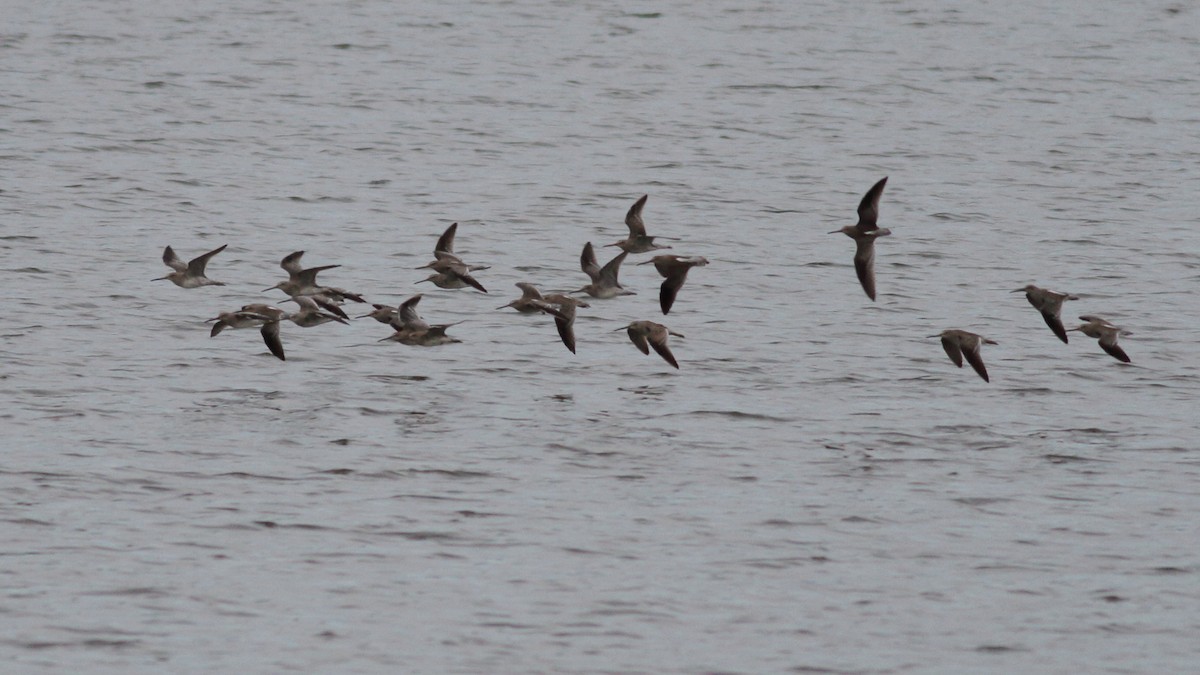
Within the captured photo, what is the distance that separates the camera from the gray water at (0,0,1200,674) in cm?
1438

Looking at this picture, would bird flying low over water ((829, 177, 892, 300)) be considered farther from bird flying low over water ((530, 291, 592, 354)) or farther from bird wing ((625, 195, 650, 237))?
bird flying low over water ((530, 291, 592, 354))

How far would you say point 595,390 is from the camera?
21.1m

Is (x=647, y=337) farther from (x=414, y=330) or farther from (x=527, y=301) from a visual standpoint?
(x=414, y=330)

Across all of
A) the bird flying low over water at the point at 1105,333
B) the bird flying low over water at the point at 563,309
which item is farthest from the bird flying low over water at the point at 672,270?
the bird flying low over water at the point at 1105,333

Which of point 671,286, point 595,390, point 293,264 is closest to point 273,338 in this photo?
point 293,264

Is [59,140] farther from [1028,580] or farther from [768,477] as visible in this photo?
[1028,580]

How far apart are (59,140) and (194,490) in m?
20.7

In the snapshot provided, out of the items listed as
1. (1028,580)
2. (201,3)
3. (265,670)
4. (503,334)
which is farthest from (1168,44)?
(265,670)

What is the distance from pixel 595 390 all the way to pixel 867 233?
10.9ft

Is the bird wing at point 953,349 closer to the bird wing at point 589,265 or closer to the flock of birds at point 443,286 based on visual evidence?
the flock of birds at point 443,286

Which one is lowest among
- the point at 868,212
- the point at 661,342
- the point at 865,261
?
the point at 661,342

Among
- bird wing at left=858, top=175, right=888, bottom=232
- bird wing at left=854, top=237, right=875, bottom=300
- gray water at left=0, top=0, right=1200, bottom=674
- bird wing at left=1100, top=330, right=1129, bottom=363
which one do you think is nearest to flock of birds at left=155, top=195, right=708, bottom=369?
gray water at left=0, top=0, right=1200, bottom=674

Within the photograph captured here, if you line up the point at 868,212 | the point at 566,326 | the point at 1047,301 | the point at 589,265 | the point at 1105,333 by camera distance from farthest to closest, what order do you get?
1. the point at 589,265
2. the point at 566,326
3. the point at 1105,333
4. the point at 1047,301
5. the point at 868,212

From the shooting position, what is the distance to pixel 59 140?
118ft
